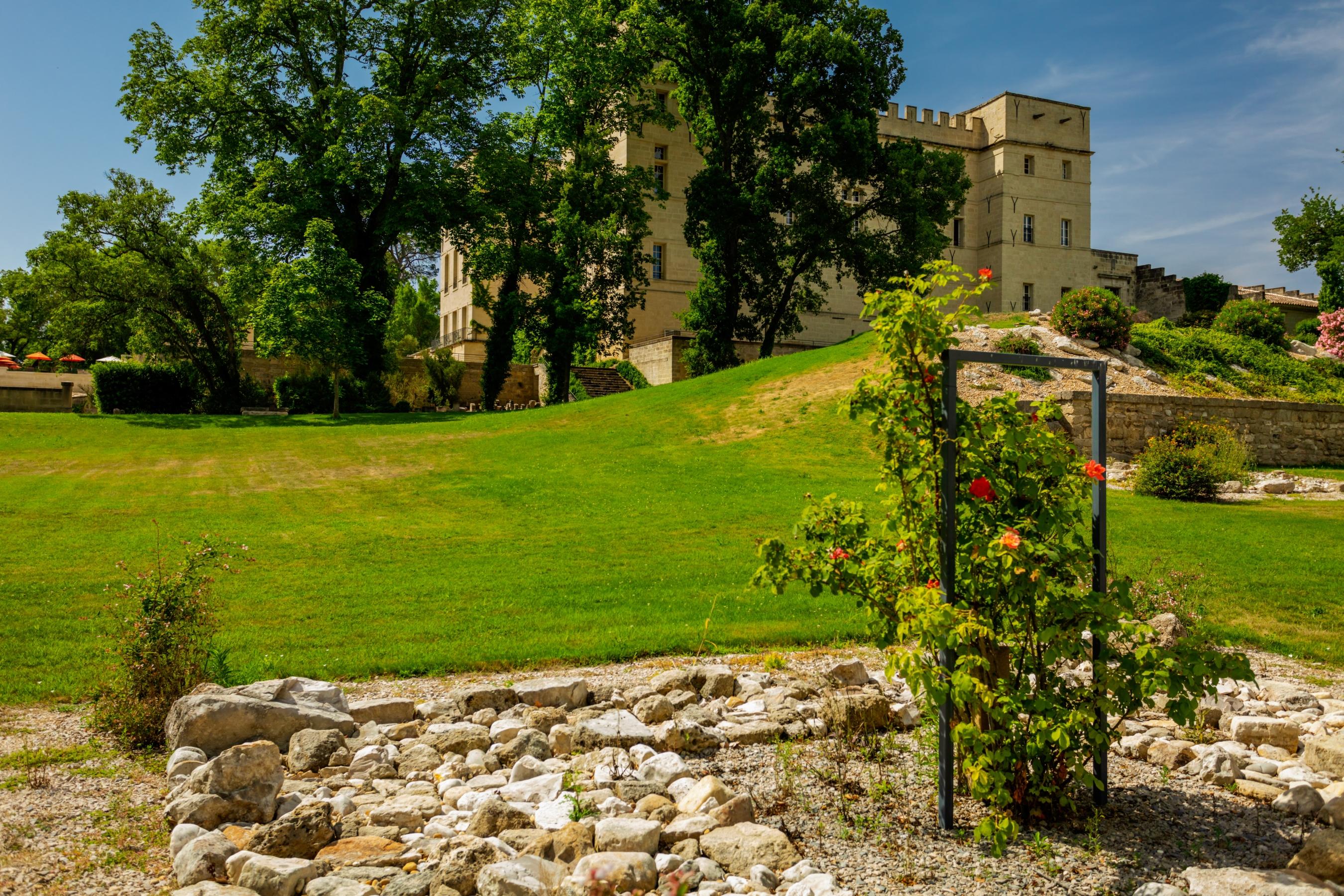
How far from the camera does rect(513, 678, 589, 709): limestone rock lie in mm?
5988

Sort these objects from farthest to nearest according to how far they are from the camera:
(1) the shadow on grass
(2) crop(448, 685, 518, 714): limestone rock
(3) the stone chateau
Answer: (3) the stone chateau < (1) the shadow on grass < (2) crop(448, 685, 518, 714): limestone rock

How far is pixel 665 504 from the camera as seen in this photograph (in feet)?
52.1

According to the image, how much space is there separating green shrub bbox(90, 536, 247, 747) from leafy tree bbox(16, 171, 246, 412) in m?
29.3

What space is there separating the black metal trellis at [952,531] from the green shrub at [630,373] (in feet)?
110

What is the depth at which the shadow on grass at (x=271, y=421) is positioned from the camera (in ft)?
93.6

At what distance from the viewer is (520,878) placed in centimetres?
336

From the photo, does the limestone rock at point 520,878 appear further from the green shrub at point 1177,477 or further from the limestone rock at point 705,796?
the green shrub at point 1177,477

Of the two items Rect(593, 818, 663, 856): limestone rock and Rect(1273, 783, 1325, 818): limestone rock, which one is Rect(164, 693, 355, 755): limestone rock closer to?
Rect(593, 818, 663, 856): limestone rock

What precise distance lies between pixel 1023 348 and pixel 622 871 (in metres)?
22.0

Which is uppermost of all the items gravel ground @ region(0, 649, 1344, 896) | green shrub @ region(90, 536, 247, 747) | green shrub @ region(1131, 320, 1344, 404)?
green shrub @ region(1131, 320, 1344, 404)

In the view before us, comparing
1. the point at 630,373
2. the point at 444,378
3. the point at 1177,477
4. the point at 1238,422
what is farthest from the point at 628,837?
the point at 444,378

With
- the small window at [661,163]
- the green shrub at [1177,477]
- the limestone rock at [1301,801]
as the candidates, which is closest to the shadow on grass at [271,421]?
the green shrub at [1177,477]

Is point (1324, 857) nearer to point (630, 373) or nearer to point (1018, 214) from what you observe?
point (630, 373)

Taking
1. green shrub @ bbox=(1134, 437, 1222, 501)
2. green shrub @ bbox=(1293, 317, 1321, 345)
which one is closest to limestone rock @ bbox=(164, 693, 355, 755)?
green shrub @ bbox=(1134, 437, 1222, 501)
